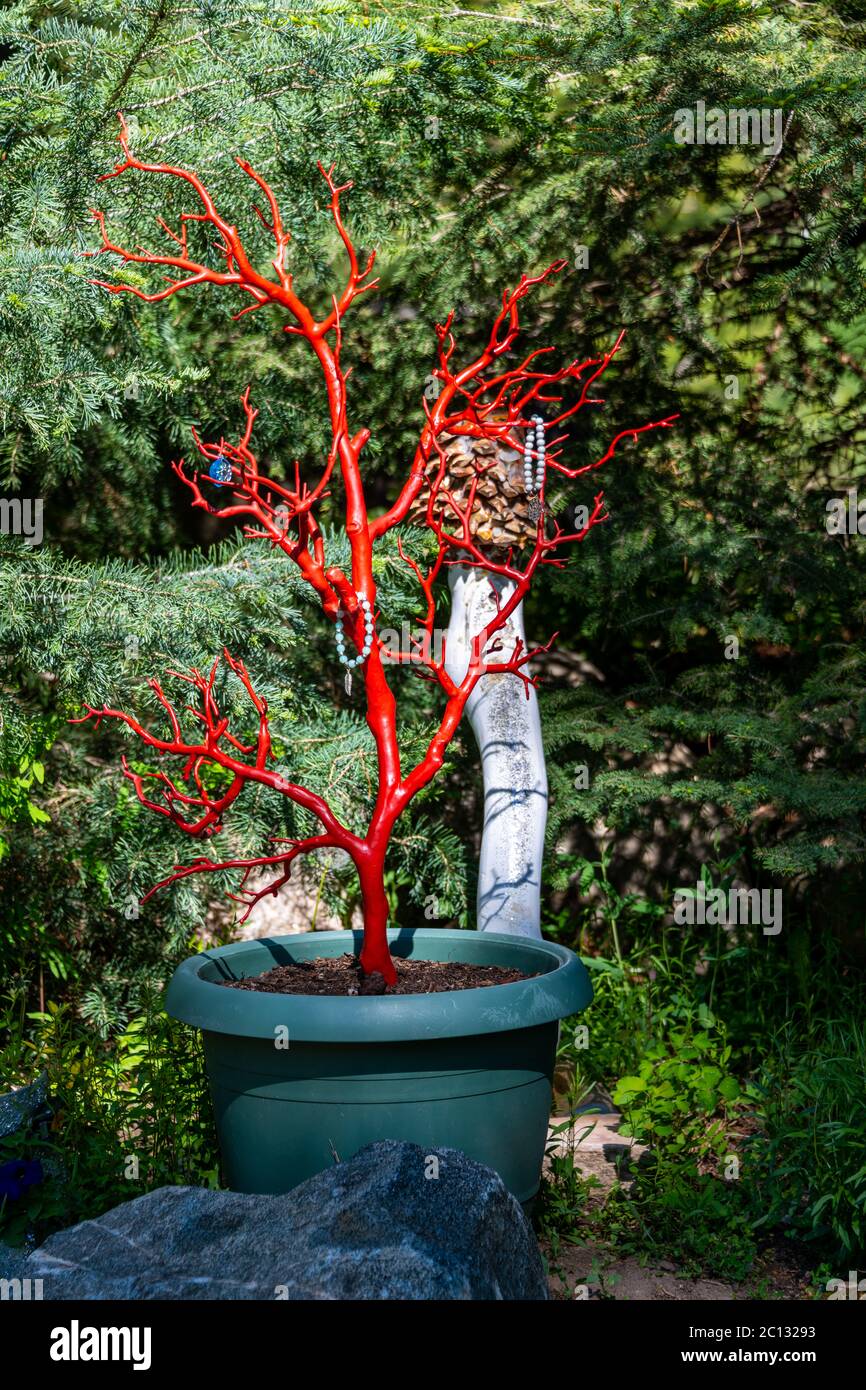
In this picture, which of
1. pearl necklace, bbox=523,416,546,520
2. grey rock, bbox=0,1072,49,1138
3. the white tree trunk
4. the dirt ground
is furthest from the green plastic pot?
pearl necklace, bbox=523,416,546,520

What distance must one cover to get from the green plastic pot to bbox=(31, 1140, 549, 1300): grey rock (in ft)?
0.41

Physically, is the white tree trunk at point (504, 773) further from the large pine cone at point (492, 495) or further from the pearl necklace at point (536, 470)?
the pearl necklace at point (536, 470)

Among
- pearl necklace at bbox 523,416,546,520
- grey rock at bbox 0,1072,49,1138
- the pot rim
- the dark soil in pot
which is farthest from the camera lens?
pearl necklace at bbox 523,416,546,520

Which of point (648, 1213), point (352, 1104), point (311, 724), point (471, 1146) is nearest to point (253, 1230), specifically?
point (352, 1104)

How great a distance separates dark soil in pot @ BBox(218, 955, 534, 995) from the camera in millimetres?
2398

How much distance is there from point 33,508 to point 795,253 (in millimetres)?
2827

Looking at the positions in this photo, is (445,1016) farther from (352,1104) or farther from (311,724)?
(311,724)

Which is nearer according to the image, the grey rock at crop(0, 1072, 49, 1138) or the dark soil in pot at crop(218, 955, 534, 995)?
the dark soil in pot at crop(218, 955, 534, 995)

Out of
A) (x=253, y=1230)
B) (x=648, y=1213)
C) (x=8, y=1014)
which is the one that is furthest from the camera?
(x=8, y=1014)

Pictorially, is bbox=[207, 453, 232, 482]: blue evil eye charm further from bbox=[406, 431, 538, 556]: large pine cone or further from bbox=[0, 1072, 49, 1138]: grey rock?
bbox=[0, 1072, 49, 1138]: grey rock

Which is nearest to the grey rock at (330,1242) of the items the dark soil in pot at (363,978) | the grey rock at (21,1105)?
the dark soil in pot at (363,978)

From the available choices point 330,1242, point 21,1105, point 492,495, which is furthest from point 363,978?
point 492,495

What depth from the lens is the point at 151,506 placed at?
4.25m

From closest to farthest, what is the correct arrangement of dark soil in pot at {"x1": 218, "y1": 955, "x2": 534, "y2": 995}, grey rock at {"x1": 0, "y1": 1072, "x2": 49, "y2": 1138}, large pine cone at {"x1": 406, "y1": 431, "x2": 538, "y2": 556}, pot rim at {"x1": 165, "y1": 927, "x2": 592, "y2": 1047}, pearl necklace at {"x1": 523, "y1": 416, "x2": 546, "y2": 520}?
1. pot rim at {"x1": 165, "y1": 927, "x2": 592, "y2": 1047}
2. dark soil in pot at {"x1": 218, "y1": 955, "x2": 534, "y2": 995}
3. grey rock at {"x1": 0, "y1": 1072, "x2": 49, "y2": 1138}
4. pearl necklace at {"x1": 523, "y1": 416, "x2": 546, "y2": 520}
5. large pine cone at {"x1": 406, "y1": 431, "x2": 538, "y2": 556}
